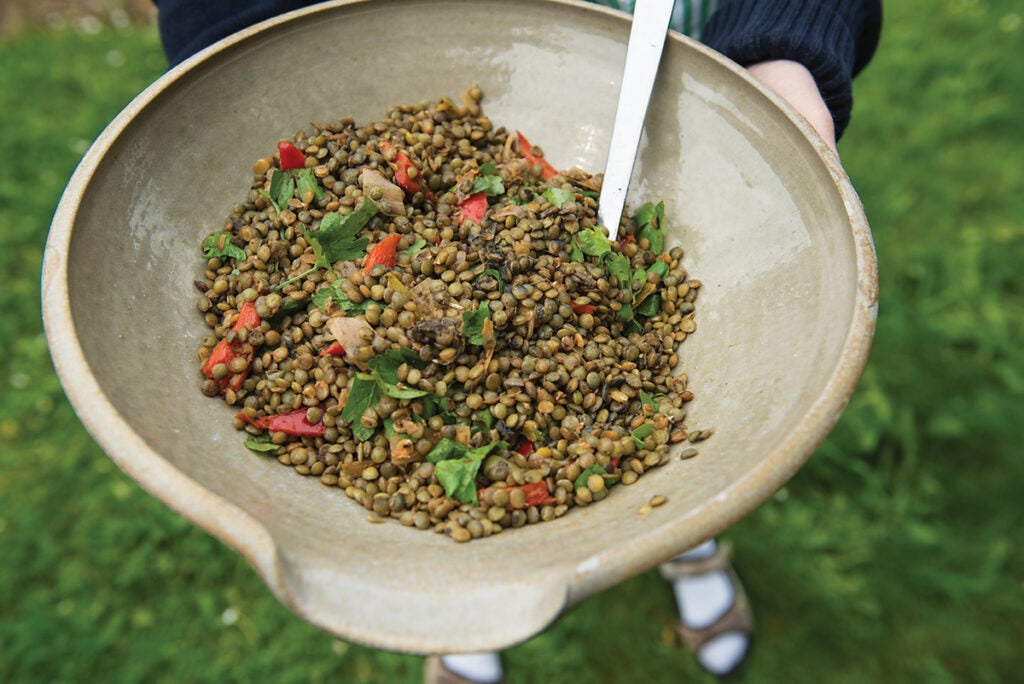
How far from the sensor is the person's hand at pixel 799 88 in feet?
8.44

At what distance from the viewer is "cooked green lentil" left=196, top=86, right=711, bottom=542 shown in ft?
6.93

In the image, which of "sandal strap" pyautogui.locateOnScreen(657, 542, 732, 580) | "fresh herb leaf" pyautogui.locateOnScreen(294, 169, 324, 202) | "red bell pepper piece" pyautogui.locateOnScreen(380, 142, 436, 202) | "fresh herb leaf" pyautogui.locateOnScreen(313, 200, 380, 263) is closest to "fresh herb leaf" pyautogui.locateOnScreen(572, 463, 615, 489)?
"fresh herb leaf" pyautogui.locateOnScreen(313, 200, 380, 263)

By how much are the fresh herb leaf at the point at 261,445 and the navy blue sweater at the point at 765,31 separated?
4.60 ft

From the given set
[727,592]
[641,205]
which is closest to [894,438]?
[727,592]

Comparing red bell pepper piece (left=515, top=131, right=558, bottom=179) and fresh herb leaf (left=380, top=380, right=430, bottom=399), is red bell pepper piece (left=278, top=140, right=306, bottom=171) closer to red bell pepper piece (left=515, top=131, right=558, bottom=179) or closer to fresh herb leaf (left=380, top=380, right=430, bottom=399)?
red bell pepper piece (left=515, top=131, right=558, bottom=179)

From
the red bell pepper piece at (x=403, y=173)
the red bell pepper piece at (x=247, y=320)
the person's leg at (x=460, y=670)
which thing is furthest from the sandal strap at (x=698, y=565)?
the red bell pepper piece at (x=247, y=320)

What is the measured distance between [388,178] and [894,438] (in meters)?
2.98

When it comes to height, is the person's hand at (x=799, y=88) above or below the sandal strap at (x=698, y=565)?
above

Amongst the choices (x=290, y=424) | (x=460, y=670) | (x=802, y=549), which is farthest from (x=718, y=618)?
(x=290, y=424)

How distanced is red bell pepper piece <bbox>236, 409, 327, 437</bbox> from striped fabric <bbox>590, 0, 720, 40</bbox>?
1919mm

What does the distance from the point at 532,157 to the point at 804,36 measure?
101 centimetres

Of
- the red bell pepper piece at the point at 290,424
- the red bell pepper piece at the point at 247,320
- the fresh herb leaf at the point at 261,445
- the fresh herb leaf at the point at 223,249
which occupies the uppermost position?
the fresh herb leaf at the point at 223,249

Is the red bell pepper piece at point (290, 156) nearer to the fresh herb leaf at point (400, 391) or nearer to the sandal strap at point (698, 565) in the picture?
the fresh herb leaf at point (400, 391)

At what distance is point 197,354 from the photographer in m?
2.25
